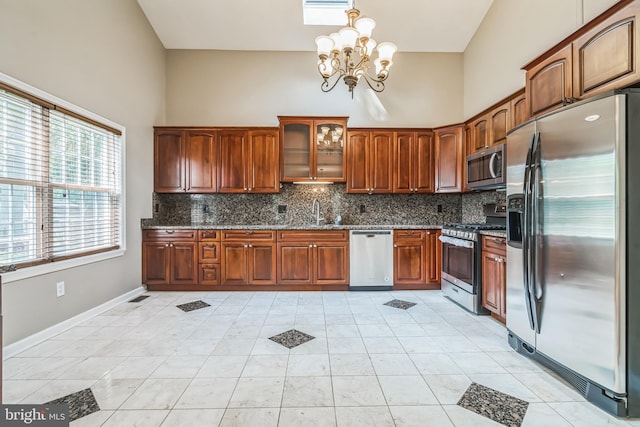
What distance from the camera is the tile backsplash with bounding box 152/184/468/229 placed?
4.39 m

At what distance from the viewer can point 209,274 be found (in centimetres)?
384

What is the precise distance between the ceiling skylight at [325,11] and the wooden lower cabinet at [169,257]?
327cm

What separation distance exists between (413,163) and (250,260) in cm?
262

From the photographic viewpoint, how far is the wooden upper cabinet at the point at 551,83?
206 cm

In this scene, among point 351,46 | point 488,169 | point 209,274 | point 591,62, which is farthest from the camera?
point 209,274

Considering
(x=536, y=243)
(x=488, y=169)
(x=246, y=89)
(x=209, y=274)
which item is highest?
(x=246, y=89)

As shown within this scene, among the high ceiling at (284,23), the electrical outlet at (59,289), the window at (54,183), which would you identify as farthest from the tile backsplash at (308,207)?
the high ceiling at (284,23)

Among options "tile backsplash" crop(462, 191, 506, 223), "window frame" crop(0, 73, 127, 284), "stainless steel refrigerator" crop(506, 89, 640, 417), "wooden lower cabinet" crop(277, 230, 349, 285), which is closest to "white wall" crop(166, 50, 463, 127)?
"window frame" crop(0, 73, 127, 284)

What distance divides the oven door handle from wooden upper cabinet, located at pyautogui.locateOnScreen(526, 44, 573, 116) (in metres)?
1.38

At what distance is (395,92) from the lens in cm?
443

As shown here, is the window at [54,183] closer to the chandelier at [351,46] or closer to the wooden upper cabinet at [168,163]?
the wooden upper cabinet at [168,163]

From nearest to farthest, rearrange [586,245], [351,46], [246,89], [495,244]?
1. [586,245]
2. [351,46]
3. [495,244]
4. [246,89]

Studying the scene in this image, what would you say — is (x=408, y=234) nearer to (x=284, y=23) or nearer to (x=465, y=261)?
(x=465, y=261)

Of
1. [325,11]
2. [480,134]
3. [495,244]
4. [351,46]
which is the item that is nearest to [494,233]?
[495,244]
